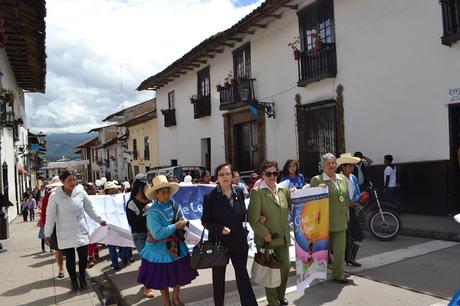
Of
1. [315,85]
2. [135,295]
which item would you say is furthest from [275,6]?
[135,295]

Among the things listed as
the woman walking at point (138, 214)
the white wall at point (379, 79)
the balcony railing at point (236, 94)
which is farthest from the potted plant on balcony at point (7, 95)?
the woman walking at point (138, 214)

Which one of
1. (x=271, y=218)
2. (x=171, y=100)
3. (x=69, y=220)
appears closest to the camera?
(x=271, y=218)

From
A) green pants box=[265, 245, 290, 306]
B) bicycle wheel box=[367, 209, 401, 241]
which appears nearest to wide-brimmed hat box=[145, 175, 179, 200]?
green pants box=[265, 245, 290, 306]

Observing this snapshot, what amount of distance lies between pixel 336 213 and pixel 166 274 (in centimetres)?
223

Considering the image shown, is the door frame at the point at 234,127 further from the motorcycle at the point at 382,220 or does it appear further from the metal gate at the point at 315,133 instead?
the motorcycle at the point at 382,220

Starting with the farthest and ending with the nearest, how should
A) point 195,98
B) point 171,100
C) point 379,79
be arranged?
point 171,100 < point 195,98 < point 379,79

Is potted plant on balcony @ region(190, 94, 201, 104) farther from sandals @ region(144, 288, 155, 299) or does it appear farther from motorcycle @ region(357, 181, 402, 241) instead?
sandals @ region(144, 288, 155, 299)

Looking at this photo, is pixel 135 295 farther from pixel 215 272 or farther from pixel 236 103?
pixel 236 103

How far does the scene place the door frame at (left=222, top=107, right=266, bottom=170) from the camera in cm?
1656

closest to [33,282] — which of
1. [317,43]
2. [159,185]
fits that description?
[159,185]

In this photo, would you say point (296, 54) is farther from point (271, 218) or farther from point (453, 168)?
point (271, 218)

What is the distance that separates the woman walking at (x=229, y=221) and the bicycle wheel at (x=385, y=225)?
446 cm

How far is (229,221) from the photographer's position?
4.52 m

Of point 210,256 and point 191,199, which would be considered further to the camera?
point 191,199
